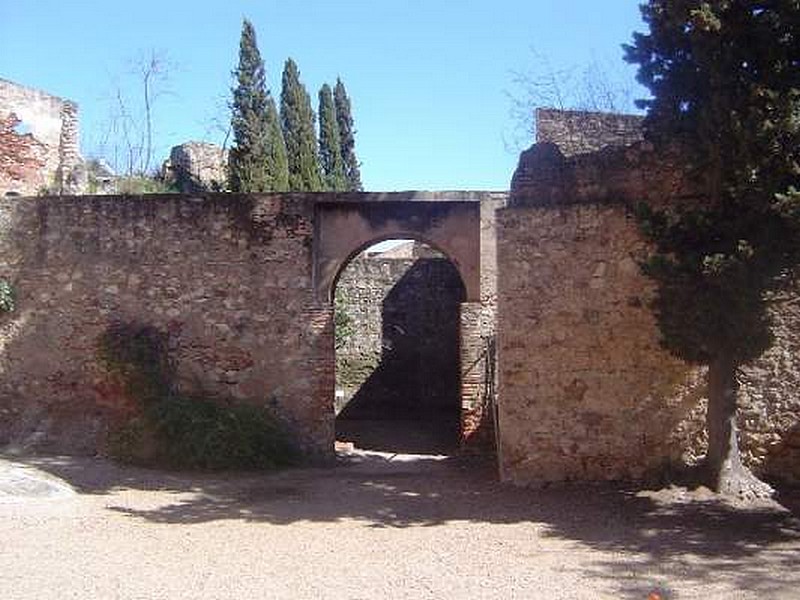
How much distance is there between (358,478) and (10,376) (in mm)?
5084

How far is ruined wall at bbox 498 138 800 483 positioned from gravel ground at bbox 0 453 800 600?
0.50 metres

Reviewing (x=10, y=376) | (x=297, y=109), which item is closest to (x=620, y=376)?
(x=10, y=376)

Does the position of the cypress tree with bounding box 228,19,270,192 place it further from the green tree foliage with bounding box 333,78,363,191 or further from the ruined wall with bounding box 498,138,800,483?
the ruined wall with bounding box 498,138,800,483

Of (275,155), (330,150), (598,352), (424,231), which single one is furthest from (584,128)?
(330,150)

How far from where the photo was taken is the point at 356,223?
11.4 metres

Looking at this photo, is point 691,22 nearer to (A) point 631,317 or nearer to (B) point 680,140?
(B) point 680,140

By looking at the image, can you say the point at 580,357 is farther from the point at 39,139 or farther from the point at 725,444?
the point at 39,139

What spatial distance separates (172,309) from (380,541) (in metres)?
5.66

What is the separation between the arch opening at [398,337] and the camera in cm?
1734

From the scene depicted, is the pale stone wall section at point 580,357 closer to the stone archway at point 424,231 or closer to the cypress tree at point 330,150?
the stone archway at point 424,231

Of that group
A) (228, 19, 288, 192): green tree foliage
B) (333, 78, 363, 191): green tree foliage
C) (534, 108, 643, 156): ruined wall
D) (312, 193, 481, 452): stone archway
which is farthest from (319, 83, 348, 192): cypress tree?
(312, 193, 481, 452): stone archway

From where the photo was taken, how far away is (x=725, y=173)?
6.81 metres

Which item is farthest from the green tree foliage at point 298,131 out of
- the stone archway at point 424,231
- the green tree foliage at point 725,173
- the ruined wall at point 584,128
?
the green tree foliage at point 725,173

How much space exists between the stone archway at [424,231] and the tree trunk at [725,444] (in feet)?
13.8
